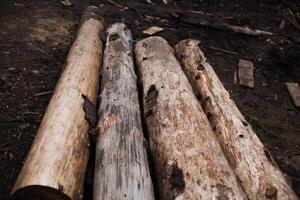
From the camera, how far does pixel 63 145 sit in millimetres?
3092

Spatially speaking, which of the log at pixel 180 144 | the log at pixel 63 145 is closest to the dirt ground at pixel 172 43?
the log at pixel 63 145

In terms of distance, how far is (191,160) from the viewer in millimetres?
3027

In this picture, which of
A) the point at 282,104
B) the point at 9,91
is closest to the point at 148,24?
the point at 282,104

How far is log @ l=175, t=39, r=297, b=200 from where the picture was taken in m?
3.15

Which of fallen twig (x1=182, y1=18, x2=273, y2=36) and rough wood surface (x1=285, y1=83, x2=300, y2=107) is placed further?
fallen twig (x1=182, y1=18, x2=273, y2=36)

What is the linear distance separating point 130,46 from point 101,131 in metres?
2.42

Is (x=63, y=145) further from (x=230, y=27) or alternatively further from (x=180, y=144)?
(x=230, y=27)

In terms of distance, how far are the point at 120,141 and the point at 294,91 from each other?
3732 mm

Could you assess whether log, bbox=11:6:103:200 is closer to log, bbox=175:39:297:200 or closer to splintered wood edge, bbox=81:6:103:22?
log, bbox=175:39:297:200

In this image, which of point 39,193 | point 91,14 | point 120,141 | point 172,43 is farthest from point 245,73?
point 39,193

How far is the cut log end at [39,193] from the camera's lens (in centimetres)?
265

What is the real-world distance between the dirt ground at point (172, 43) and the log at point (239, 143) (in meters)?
0.95

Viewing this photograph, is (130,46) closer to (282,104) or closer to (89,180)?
(282,104)

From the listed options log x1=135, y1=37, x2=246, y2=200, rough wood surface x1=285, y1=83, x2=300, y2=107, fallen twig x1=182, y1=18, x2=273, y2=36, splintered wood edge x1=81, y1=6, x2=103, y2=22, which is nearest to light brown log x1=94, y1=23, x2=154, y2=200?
log x1=135, y1=37, x2=246, y2=200
